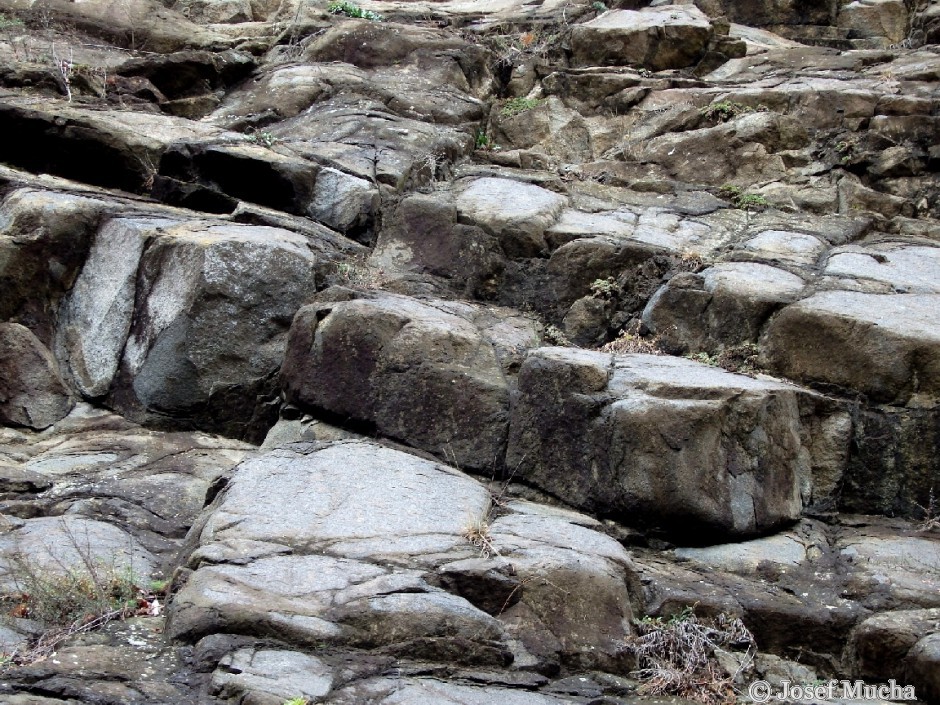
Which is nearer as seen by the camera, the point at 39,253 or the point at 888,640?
the point at 888,640

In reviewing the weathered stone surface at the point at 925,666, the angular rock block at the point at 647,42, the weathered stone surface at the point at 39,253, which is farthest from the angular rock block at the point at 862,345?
the angular rock block at the point at 647,42

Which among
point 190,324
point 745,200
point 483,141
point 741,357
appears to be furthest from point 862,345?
point 483,141

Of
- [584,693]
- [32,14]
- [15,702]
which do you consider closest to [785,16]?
[32,14]

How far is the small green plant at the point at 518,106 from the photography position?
381 inches

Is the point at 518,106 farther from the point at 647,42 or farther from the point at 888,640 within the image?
the point at 888,640

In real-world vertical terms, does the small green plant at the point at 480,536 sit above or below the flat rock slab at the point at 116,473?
above

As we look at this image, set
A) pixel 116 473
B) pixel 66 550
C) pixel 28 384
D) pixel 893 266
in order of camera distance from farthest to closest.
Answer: pixel 893 266 < pixel 28 384 < pixel 116 473 < pixel 66 550

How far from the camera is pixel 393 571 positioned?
12.9ft

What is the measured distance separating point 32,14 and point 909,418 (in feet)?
30.2

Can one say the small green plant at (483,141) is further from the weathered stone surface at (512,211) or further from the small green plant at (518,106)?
the weathered stone surface at (512,211)

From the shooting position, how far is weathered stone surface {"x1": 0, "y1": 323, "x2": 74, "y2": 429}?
606 centimetres

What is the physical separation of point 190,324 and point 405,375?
1.51 m

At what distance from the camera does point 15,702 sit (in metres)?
3.05

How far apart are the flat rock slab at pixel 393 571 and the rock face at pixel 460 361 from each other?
0.02 metres
